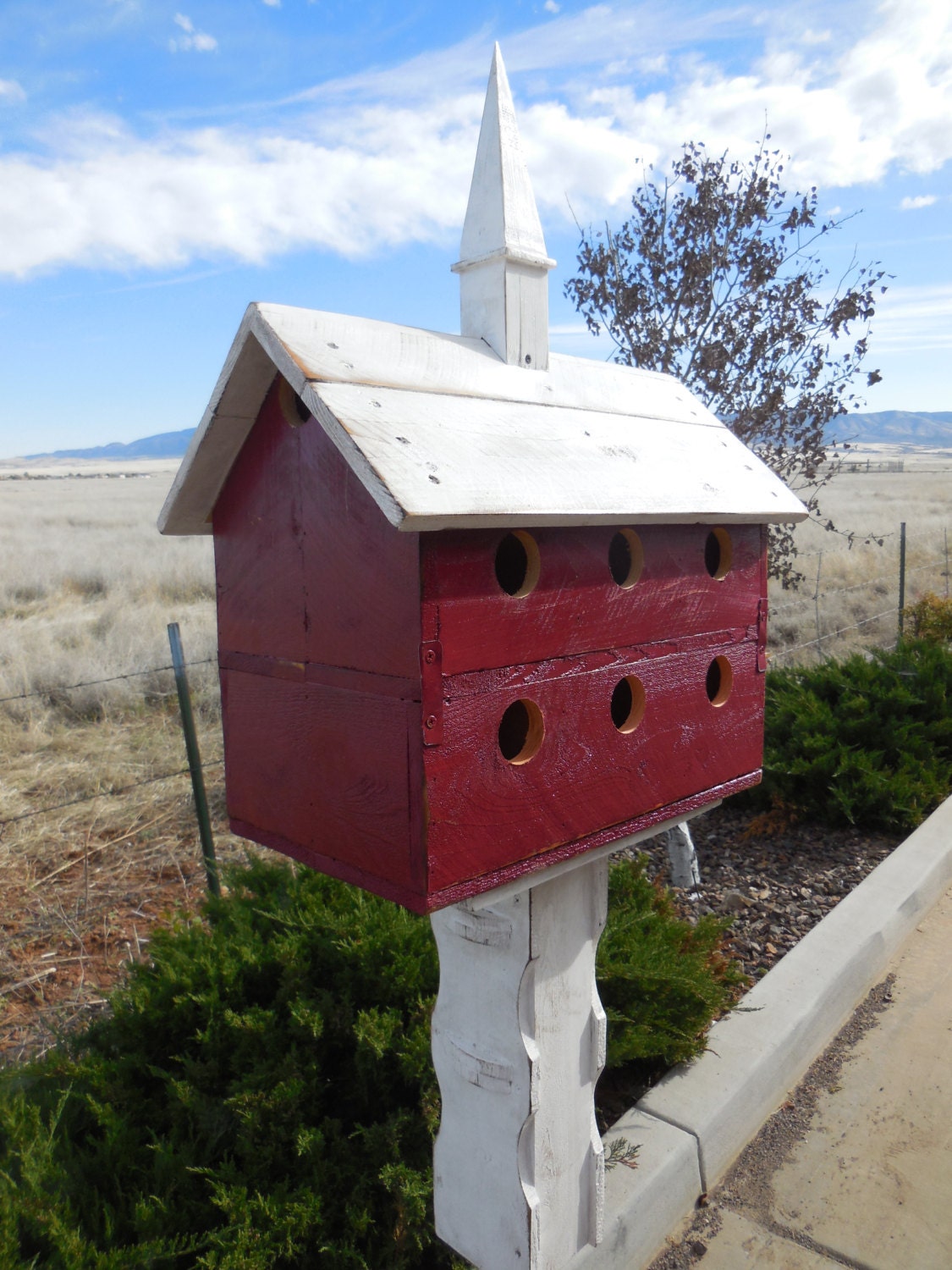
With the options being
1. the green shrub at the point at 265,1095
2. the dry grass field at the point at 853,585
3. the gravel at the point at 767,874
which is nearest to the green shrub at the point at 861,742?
the gravel at the point at 767,874

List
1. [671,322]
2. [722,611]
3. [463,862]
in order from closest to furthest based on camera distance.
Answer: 1. [463,862]
2. [722,611]
3. [671,322]

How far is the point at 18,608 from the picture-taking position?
11.2m

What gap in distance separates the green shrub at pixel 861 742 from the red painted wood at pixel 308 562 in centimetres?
375

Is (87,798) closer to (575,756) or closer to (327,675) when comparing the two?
(327,675)

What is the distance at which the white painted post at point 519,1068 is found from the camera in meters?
1.73

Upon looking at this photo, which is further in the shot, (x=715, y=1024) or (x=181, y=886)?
(x=181, y=886)

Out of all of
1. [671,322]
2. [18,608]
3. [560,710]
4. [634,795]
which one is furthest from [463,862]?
[18,608]

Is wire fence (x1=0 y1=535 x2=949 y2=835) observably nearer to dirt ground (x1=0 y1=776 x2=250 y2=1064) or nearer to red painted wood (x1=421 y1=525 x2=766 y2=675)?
dirt ground (x1=0 y1=776 x2=250 y2=1064)

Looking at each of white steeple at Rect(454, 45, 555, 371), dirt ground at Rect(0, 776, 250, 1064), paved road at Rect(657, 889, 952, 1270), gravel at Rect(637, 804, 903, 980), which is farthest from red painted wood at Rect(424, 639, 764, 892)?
dirt ground at Rect(0, 776, 250, 1064)

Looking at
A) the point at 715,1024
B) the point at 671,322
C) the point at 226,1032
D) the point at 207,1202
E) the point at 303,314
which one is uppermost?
the point at 671,322

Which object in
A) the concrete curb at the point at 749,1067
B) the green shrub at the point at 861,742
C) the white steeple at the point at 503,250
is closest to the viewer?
the white steeple at the point at 503,250

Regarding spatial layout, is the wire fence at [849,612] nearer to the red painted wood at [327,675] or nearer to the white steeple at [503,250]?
the white steeple at [503,250]

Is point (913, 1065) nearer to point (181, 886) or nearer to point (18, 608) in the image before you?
point (181, 886)

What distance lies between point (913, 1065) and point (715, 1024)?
0.78 m
